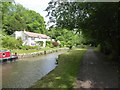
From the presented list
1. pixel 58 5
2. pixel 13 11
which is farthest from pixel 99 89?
pixel 13 11

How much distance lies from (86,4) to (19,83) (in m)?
7.47

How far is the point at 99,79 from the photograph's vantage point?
1134 cm

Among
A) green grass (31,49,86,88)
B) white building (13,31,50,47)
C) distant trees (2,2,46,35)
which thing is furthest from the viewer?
distant trees (2,2,46,35)

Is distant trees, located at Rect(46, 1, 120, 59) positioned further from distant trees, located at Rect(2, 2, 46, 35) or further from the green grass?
distant trees, located at Rect(2, 2, 46, 35)

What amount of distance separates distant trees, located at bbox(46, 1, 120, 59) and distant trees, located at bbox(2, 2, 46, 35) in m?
44.4

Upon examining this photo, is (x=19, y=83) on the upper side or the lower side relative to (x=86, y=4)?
lower

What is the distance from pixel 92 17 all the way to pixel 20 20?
56.3 m

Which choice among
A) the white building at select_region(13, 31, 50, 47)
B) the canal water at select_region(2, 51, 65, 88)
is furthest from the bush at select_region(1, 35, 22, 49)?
the canal water at select_region(2, 51, 65, 88)

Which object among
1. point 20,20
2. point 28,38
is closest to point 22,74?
point 28,38

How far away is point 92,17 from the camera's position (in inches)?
656

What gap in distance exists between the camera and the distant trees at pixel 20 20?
212 ft

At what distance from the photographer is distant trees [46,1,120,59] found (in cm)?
1437

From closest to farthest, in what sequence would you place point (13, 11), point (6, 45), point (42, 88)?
1. point (42, 88)
2. point (6, 45)
3. point (13, 11)

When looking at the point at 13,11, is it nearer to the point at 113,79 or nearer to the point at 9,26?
the point at 9,26
